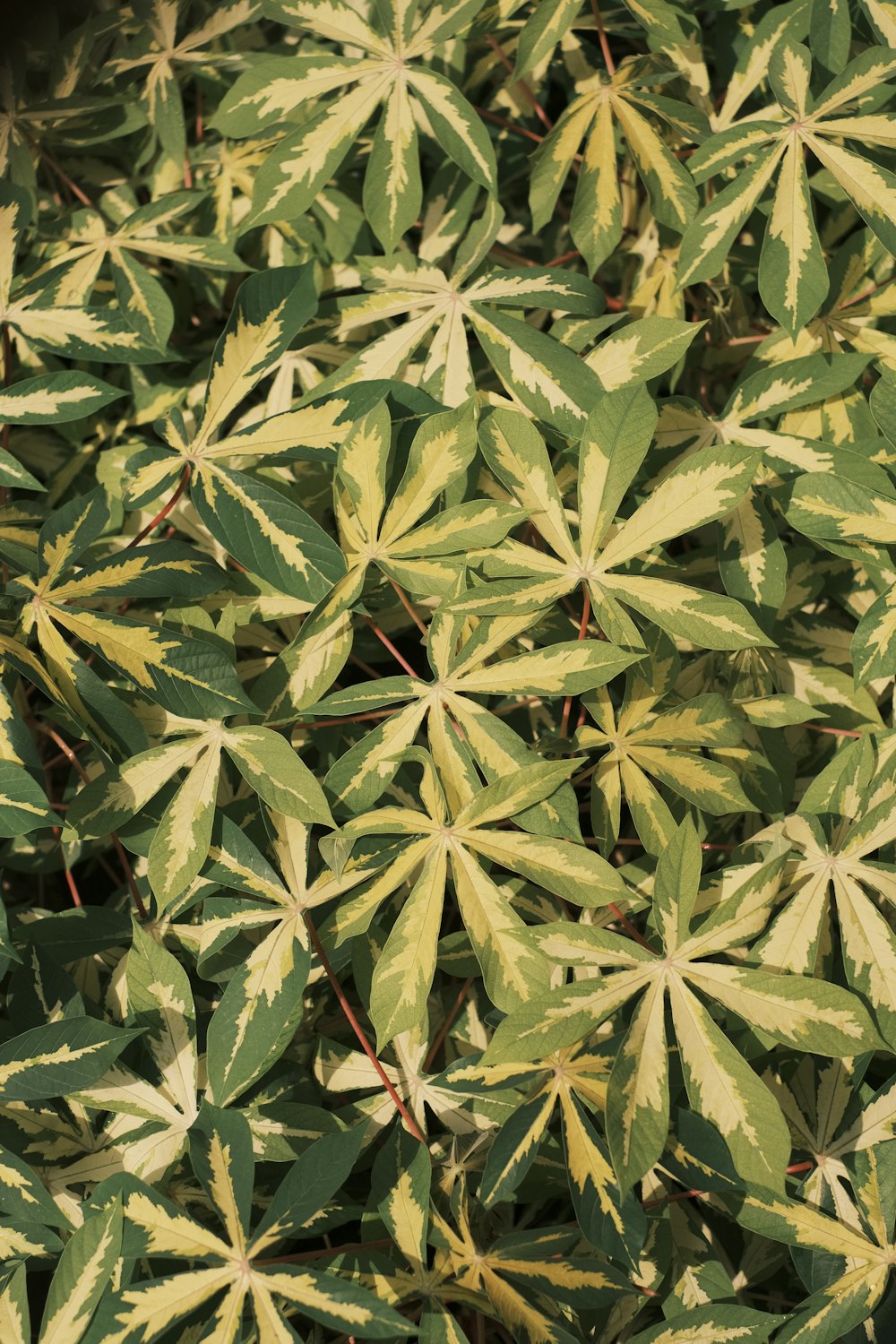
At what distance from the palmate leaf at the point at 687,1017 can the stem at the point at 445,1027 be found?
0.22 meters

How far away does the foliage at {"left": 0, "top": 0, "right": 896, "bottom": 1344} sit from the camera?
108 cm

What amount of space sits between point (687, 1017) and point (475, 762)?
35cm

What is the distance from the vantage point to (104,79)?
5.29ft

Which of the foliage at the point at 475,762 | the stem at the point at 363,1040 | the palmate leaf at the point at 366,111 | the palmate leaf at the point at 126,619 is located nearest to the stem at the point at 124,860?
the foliage at the point at 475,762

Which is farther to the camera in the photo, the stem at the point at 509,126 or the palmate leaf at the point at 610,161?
the stem at the point at 509,126

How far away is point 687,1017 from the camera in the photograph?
1.08 m

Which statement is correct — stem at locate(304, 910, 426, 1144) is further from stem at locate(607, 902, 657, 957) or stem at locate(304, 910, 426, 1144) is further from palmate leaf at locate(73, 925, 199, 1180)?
stem at locate(607, 902, 657, 957)

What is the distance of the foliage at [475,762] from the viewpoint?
108 centimetres

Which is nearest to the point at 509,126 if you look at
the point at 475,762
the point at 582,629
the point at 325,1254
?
the point at 582,629

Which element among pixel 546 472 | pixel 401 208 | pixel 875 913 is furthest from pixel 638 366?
pixel 875 913

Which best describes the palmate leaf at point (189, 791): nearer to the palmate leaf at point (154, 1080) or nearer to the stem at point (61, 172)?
the palmate leaf at point (154, 1080)

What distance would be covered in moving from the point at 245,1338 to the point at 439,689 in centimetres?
68

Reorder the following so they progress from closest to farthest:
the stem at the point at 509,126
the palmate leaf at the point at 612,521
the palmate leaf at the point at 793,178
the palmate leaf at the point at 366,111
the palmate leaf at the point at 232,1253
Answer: the palmate leaf at the point at 232,1253, the palmate leaf at the point at 612,521, the palmate leaf at the point at 793,178, the palmate leaf at the point at 366,111, the stem at the point at 509,126

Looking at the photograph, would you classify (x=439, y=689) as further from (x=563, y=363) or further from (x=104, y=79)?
(x=104, y=79)
